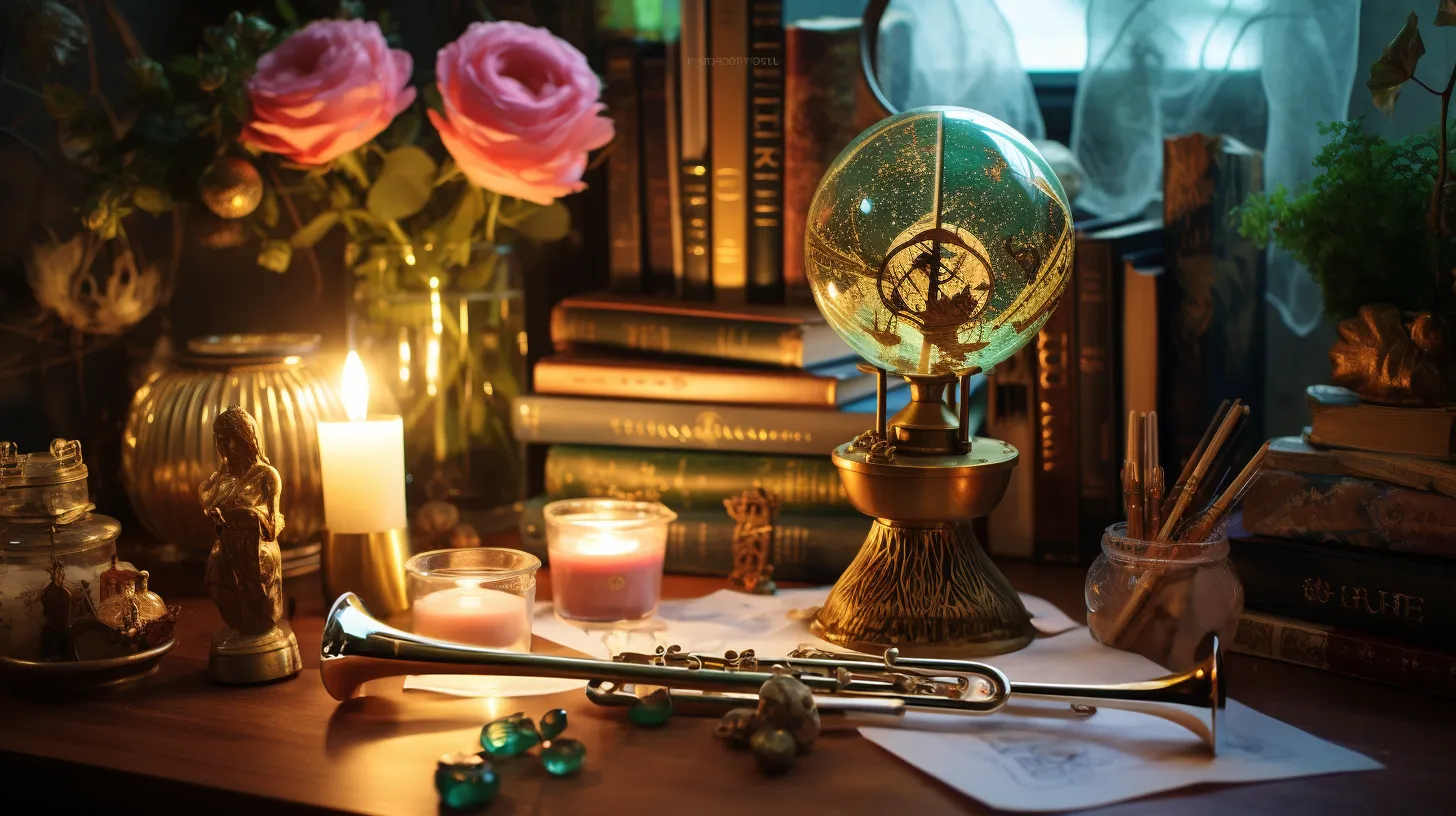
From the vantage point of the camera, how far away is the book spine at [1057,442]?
1.14 meters

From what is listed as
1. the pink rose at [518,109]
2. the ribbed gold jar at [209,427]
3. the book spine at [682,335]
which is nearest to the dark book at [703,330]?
the book spine at [682,335]

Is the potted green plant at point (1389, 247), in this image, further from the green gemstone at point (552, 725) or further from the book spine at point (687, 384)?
the green gemstone at point (552, 725)

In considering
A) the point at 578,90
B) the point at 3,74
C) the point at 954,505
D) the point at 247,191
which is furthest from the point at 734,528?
the point at 3,74

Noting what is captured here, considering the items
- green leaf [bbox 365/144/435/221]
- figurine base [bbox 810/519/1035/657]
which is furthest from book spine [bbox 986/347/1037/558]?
green leaf [bbox 365/144/435/221]

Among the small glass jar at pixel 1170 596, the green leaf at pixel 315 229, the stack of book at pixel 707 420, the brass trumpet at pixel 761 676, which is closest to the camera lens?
the brass trumpet at pixel 761 676

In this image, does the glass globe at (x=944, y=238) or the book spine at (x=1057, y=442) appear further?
the book spine at (x=1057, y=442)

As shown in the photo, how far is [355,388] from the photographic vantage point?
3.44 ft

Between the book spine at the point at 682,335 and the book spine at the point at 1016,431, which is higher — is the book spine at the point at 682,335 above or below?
above

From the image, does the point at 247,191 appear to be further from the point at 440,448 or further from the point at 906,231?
the point at 906,231

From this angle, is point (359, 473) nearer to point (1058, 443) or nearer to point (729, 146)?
point (729, 146)

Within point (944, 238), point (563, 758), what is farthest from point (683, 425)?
point (563, 758)

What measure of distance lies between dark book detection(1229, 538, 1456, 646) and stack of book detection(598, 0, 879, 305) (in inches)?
18.0

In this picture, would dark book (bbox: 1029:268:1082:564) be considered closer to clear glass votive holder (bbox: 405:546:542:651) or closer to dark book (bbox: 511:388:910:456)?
dark book (bbox: 511:388:910:456)

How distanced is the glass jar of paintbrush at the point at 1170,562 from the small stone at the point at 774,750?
30cm
